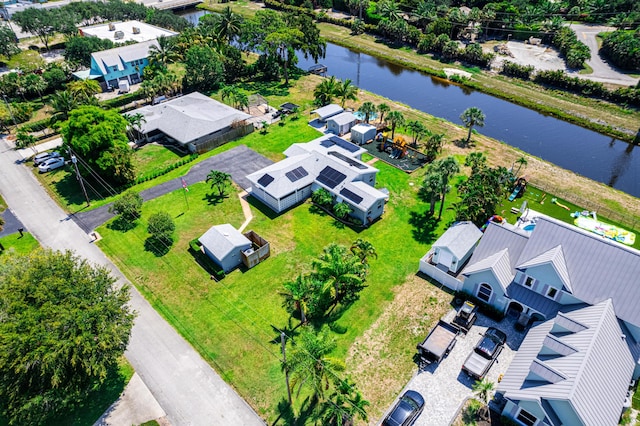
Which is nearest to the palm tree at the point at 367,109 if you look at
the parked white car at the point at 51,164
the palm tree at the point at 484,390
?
the palm tree at the point at 484,390

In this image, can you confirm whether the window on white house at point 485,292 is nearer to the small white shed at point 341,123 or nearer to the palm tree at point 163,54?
the small white shed at point 341,123

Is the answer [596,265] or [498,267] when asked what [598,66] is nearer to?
[596,265]

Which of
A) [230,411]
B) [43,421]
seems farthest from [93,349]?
[230,411]

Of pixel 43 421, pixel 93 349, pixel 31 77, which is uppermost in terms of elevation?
pixel 31 77

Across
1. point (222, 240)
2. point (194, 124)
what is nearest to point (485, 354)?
point (222, 240)

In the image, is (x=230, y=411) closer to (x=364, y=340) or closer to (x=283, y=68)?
(x=364, y=340)

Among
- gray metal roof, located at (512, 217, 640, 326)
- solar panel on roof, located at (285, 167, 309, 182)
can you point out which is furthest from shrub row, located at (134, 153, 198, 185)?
gray metal roof, located at (512, 217, 640, 326)

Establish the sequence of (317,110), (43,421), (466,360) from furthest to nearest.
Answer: (317,110) < (466,360) < (43,421)
